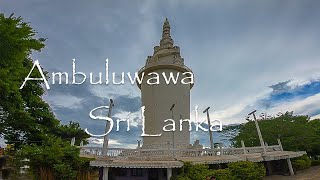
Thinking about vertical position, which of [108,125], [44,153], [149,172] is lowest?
[149,172]

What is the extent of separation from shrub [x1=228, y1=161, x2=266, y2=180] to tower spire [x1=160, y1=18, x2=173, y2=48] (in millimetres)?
17633

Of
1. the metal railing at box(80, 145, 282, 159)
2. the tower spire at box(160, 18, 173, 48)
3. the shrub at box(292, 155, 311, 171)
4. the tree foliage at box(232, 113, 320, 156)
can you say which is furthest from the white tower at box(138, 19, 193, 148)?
the shrub at box(292, 155, 311, 171)

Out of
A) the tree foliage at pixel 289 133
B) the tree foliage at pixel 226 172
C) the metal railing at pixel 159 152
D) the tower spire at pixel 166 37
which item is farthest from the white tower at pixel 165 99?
the tree foliage at pixel 226 172

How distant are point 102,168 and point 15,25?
9.12m

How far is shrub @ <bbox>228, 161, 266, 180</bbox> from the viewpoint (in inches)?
607

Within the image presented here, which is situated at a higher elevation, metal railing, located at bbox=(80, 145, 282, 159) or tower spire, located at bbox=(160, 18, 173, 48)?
tower spire, located at bbox=(160, 18, 173, 48)

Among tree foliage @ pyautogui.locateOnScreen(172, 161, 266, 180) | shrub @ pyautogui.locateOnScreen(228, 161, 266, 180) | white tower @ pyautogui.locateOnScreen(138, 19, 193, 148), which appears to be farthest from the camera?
white tower @ pyautogui.locateOnScreen(138, 19, 193, 148)

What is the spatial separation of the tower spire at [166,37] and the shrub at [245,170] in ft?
57.9

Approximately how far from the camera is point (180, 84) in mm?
28125

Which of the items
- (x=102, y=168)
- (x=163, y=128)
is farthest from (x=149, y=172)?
(x=163, y=128)

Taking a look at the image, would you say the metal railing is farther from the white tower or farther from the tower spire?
the tower spire

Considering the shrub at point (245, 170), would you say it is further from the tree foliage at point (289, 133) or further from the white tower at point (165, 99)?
the tree foliage at point (289, 133)

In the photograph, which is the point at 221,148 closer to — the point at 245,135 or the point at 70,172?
the point at 70,172

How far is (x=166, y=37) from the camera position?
31234mm
